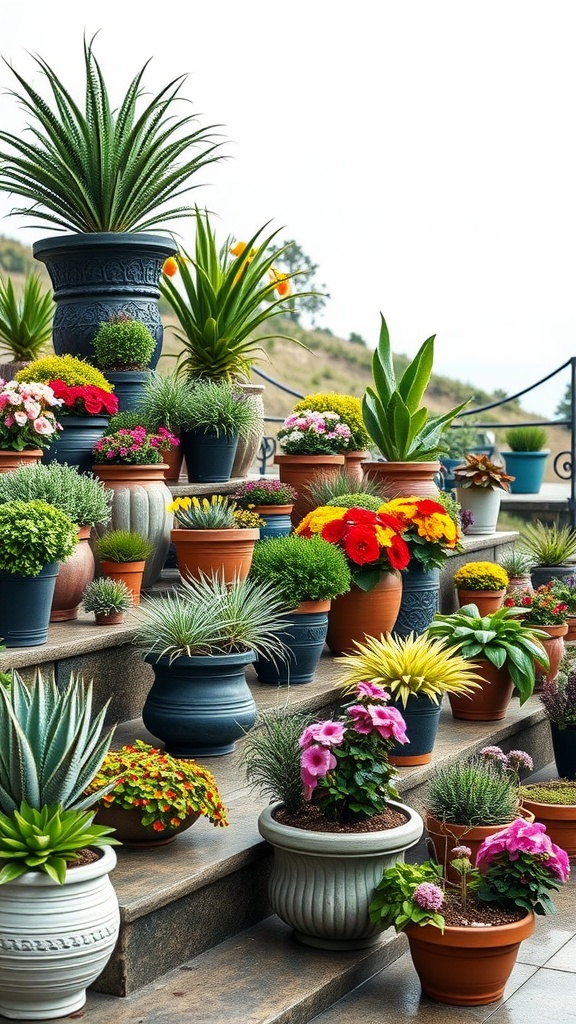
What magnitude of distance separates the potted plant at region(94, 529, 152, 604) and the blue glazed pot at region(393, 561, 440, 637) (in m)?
1.16

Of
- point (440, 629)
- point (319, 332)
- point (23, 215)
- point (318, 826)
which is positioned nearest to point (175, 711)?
point (318, 826)

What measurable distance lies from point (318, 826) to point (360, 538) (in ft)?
5.45

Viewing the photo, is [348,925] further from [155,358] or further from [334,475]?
[155,358]

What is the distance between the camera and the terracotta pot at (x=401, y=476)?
5.92m

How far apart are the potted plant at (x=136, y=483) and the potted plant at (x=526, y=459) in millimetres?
6050

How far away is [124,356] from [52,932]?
12.3ft

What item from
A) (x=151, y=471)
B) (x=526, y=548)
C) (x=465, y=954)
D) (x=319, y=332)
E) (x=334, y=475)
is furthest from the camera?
(x=319, y=332)

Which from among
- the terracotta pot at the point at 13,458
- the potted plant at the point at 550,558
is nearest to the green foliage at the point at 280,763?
the terracotta pot at the point at 13,458

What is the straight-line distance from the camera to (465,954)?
315cm

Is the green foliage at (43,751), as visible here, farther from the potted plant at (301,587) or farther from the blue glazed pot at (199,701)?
the potted plant at (301,587)

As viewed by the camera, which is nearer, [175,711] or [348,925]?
[348,925]

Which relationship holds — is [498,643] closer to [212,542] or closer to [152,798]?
[212,542]

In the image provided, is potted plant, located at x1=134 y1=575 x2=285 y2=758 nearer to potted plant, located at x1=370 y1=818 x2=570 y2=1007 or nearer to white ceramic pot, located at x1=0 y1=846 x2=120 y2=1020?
potted plant, located at x1=370 y1=818 x2=570 y2=1007

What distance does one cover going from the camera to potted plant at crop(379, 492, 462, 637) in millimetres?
5074
